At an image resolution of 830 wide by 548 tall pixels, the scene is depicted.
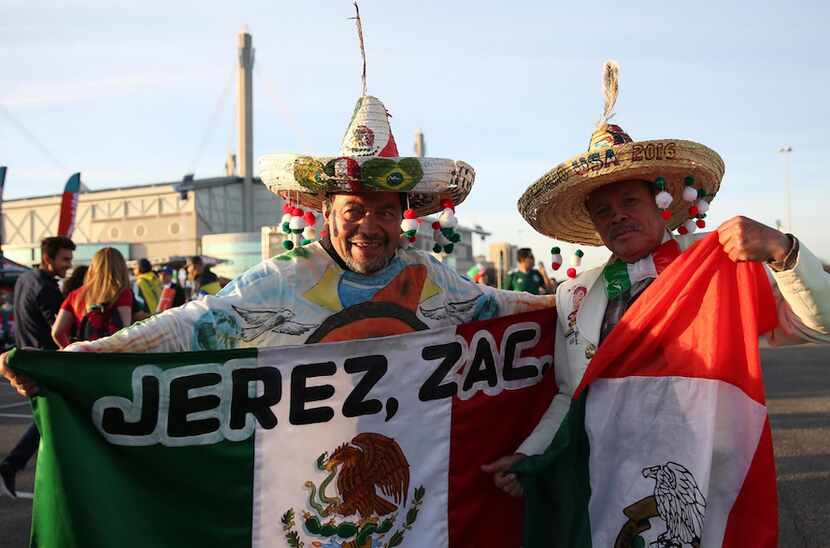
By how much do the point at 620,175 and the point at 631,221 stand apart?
189 millimetres

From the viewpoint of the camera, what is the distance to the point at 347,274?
315 cm

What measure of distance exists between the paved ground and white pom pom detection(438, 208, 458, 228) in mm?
2734

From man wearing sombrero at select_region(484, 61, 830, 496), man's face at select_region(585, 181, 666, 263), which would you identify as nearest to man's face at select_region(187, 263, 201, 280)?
man wearing sombrero at select_region(484, 61, 830, 496)

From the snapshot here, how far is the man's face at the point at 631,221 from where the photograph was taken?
2.99 meters

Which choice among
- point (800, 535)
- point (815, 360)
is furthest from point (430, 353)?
point (815, 360)

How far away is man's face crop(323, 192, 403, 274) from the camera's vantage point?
122 inches

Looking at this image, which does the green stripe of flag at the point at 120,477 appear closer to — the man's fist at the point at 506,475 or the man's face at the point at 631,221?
the man's fist at the point at 506,475

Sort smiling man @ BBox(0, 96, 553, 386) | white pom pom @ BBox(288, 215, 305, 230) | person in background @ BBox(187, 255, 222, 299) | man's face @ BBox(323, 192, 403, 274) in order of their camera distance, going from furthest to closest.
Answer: person in background @ BBox(187, 255, 222, 299), white pom pom @ BBox(288, 215, 305, 230), man's face @ BBox(323, 192, 403, 274), smiling man @ BBox(0, 96, 553, 386)

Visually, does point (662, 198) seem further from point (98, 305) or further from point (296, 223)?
point (98, 305)

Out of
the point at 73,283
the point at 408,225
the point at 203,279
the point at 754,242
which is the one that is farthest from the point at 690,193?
the point at 203,279

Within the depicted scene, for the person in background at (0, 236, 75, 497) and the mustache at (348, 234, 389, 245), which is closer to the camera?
the mustache at (348, 234, 389, 245)

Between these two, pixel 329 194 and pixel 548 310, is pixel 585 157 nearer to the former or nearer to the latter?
pixel 548 310

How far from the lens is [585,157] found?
298 cm

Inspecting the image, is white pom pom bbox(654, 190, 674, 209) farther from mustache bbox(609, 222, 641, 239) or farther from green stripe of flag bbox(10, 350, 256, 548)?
green stripe of flag bbox(10, 350, 256, 548)
